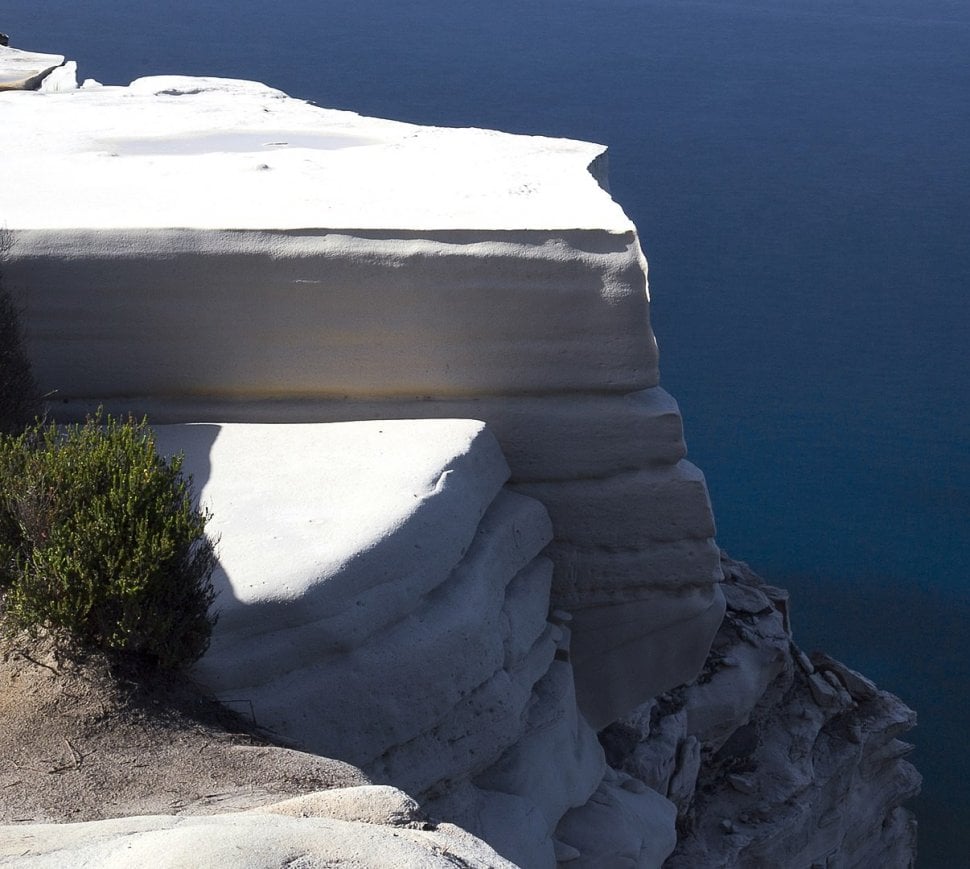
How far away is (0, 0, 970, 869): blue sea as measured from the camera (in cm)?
969

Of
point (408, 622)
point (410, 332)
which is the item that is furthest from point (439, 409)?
point (408, 622)

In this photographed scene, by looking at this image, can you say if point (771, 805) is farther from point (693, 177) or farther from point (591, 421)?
point (693, 177)

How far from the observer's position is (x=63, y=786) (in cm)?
283

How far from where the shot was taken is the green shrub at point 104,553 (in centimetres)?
304

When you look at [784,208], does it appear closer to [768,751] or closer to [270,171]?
[768,751]

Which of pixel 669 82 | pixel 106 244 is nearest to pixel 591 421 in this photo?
pixel 106 244

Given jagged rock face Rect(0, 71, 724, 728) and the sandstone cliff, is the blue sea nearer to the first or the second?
the sandstone cliff

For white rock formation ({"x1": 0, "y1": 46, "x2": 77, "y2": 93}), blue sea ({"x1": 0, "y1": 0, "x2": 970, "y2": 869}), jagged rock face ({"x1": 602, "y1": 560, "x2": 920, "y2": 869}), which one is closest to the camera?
jagged rock face ({"x1": 602, "y1": 560, "x2": 920, "y2": 869})

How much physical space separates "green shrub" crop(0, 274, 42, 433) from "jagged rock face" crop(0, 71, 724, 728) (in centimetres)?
43

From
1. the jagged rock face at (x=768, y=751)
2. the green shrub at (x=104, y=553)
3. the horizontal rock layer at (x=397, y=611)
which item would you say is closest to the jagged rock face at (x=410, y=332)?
the horizontal rock layer at (x=397, y=611)

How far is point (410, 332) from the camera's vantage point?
15.2 ft

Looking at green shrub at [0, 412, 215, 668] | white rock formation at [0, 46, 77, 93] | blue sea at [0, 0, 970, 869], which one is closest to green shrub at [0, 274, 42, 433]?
green shrub at [0, 412, 215, 668]

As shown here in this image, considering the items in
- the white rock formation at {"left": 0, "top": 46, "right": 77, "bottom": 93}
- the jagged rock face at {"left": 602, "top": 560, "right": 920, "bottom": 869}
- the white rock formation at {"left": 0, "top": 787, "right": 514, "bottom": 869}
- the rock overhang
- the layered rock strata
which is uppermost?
the rock overhang

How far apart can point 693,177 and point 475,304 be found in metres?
10.9
